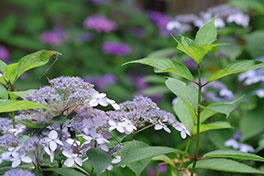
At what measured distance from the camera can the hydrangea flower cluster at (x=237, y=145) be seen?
1.30m

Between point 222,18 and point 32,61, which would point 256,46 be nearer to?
point 222,18

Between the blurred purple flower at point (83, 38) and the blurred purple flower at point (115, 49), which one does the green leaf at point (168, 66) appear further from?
the blurred purple flower at point (83, 38)

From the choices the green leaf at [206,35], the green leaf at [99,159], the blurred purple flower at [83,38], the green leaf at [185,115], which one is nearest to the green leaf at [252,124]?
the green leaf at [185,115]

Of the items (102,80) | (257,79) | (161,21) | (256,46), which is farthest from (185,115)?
(161,21)

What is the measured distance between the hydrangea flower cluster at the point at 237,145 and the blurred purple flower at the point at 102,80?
1.22m

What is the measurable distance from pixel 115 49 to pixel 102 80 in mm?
339

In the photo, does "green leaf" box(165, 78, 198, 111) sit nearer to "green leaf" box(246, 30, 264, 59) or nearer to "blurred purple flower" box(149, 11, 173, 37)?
"green leaf" box(246, 30, 264, 59)

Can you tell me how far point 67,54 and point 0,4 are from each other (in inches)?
47.7

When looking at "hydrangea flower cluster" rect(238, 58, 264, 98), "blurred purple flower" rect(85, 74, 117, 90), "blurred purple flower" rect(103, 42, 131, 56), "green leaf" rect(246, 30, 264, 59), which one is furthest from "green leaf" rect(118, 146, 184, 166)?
"blurred purple flower" rect(103, 42, 131, 56)

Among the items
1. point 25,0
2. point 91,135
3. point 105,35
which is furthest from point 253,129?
point 25,0

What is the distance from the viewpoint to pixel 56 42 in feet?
9.75

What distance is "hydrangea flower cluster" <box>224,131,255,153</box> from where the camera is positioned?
4.28 ft

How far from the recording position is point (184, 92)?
0.67m

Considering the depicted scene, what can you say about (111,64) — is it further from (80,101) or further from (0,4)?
(80,101)
